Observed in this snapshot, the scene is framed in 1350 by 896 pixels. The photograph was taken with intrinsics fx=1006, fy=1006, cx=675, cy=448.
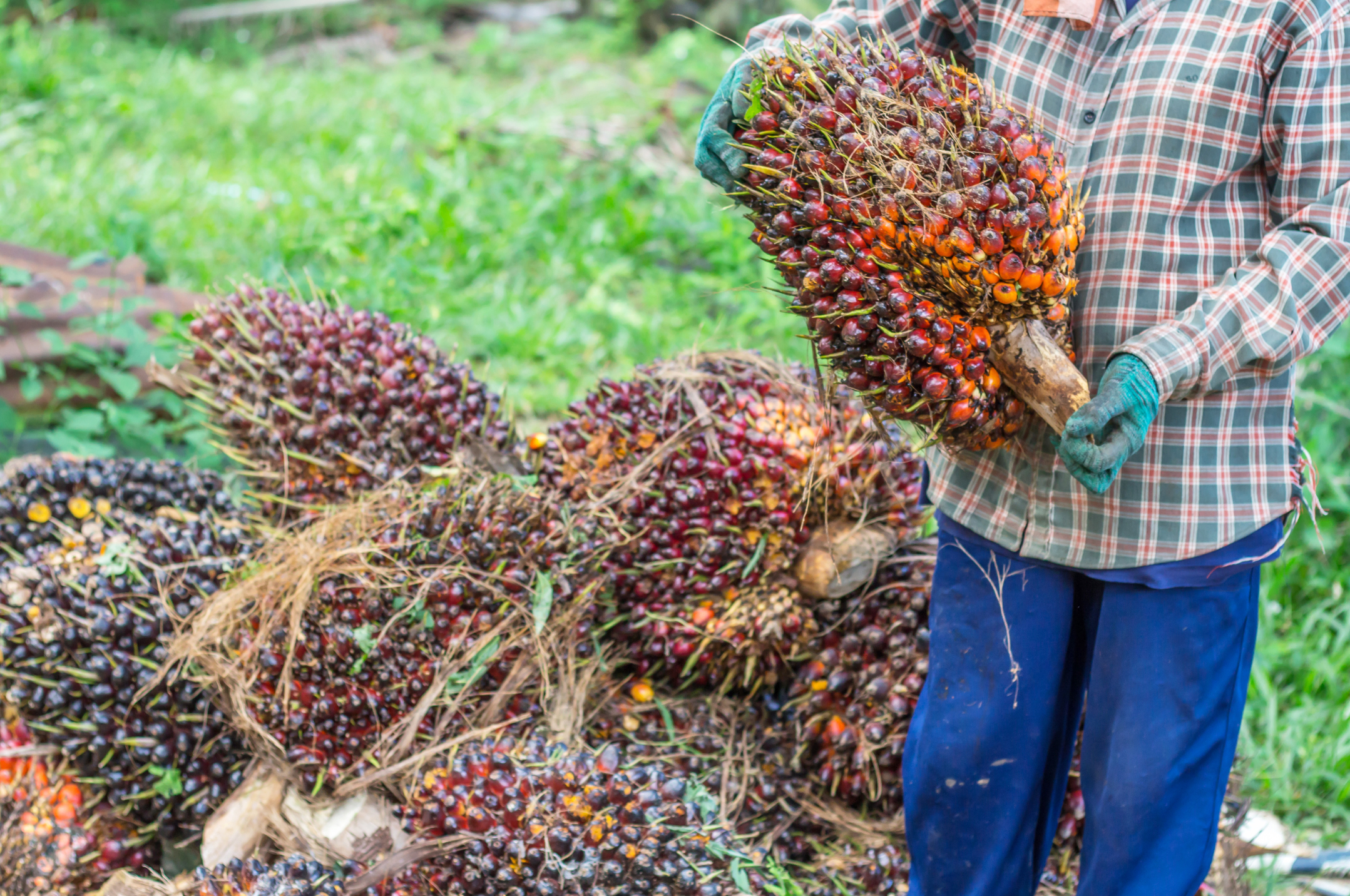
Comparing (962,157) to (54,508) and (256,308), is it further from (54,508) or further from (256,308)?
(54,508)

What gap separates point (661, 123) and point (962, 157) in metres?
4.65

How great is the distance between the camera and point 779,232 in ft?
5.13

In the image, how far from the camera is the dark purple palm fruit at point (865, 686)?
215 cm

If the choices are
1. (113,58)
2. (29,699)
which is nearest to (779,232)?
(29,699)

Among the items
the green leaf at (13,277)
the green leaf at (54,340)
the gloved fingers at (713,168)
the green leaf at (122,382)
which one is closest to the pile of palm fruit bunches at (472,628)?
the gloved fingers at (713,168)

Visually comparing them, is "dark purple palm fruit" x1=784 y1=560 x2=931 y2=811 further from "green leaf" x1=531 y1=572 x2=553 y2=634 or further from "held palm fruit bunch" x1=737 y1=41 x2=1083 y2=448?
"held palm fruit bunch" x1=737 y1=41 x2=1083 y2=448

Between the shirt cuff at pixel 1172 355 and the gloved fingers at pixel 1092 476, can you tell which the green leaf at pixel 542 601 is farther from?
the shirt cuff at pixel 1172 355

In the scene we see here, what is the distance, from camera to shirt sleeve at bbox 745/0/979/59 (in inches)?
70.0

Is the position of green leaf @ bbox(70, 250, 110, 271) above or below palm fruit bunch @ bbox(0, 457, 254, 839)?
above

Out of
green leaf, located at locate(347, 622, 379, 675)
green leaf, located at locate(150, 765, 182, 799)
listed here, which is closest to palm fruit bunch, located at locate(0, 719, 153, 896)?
green leaf, located at locate(150, 765, 182, 799)

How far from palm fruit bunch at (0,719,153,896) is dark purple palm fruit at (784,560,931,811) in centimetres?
147

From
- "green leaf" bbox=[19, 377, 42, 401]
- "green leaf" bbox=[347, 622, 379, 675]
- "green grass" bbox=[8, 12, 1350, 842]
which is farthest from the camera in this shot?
"green grass" bbox=[8, 12, 1350, 842]

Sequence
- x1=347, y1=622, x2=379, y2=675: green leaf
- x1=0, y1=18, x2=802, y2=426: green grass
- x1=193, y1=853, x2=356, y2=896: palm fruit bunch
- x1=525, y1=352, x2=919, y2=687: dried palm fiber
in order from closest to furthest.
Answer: x1=193, y1=853, x2=356, y2=896: palm fruit bunch
x1=347, y1=622, x2=379, y2=675: green leaf
x1=525, y1=352, x2=919, y2=687: dried palm fiber
x1=0, y1=18, x2=802, y2=426: green grass

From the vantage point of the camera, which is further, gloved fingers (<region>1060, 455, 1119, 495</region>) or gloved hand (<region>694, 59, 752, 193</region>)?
gloved hand (<region>694, 59, 752, 193</region>)
